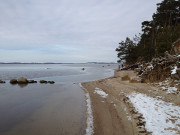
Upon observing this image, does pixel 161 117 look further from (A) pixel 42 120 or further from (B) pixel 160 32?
(B) pixel 160 32

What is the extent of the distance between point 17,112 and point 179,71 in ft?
35.2

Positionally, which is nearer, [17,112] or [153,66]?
[17,112]

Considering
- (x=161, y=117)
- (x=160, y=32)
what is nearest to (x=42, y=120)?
(x=161, y=117)

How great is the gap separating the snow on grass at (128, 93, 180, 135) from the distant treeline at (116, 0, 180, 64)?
9.42m

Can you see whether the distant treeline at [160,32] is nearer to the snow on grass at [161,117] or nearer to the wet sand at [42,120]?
the snow on grass at [161,117]

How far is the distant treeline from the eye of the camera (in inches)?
503

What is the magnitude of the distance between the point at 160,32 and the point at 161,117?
1593cm

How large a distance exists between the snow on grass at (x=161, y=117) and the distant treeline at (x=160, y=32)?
30.9ft

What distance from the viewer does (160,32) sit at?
16.4 m

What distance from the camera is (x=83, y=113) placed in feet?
18.9

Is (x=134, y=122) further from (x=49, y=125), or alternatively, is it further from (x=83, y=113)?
(x=49, y=125)

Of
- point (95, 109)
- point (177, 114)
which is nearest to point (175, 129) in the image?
point (177, 114)

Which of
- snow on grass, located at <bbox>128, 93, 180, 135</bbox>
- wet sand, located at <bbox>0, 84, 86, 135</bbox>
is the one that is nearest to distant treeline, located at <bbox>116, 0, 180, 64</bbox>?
snow on grass, located at <bbox>128, 93, 180, 135</bbox>

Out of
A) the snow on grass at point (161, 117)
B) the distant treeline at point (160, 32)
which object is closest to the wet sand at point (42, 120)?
the snow on grass at point (161, 117)
